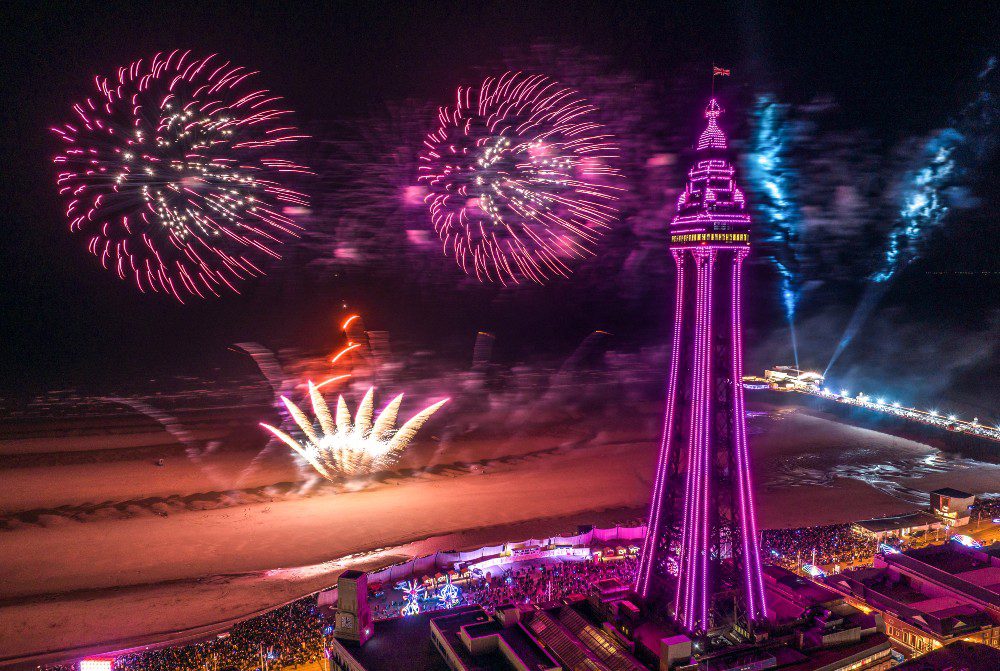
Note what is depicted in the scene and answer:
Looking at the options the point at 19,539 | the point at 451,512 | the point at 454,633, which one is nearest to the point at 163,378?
the point at 19,539

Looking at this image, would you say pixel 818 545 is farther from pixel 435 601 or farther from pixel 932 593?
pixel 435 601

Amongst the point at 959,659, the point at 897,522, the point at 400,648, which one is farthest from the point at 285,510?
the point at 897,522

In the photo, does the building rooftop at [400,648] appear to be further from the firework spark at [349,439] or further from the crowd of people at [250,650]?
the firework spark at [349,439]

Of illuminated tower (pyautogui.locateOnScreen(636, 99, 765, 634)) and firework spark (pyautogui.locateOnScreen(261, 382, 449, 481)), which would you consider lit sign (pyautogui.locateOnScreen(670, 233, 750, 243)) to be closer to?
illuminated tower (pyautogui.locateOnScreen(636, 99, 765, 634))

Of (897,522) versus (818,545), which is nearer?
(818,545)

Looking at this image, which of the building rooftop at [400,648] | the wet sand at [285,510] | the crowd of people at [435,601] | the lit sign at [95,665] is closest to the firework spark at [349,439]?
the wet sand at [285,510]

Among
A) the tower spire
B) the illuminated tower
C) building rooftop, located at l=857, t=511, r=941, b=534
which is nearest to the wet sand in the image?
building rooftop, located at l=857, t=511, r=941, b=534
